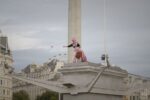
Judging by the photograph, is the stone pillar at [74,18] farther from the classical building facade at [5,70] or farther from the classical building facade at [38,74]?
the classical building facade at [38,74]

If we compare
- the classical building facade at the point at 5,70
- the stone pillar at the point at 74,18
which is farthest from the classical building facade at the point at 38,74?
the stone pillar at the point at 74,18

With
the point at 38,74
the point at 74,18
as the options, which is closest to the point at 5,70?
the point at 38,74

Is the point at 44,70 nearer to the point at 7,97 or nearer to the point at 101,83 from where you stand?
the point at 7,97

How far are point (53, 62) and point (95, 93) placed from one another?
83331mm

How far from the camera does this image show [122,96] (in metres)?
14.3

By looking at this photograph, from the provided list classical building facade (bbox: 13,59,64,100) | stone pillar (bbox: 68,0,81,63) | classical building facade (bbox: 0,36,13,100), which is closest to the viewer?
stone pillar (bbox: 68,0,81,63)

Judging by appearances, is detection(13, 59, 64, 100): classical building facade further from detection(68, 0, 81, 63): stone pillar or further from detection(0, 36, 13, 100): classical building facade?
detection(68, 0, 81, 63): stone pillar

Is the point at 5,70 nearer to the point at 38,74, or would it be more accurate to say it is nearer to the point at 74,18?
the point at 38,74

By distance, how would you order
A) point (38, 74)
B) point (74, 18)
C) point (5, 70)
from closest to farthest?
1. point (74, 18)
2. point (5, 70)
3. point (38, 74)

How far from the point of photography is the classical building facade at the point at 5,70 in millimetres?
64963

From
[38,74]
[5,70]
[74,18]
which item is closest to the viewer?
[74,18]

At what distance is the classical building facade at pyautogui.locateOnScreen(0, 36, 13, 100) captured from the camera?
6496 cm

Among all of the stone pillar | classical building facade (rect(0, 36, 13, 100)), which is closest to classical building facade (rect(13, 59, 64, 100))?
classical building facade (rect(0, 36, 13, 100))

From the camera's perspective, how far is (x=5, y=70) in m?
64.2
